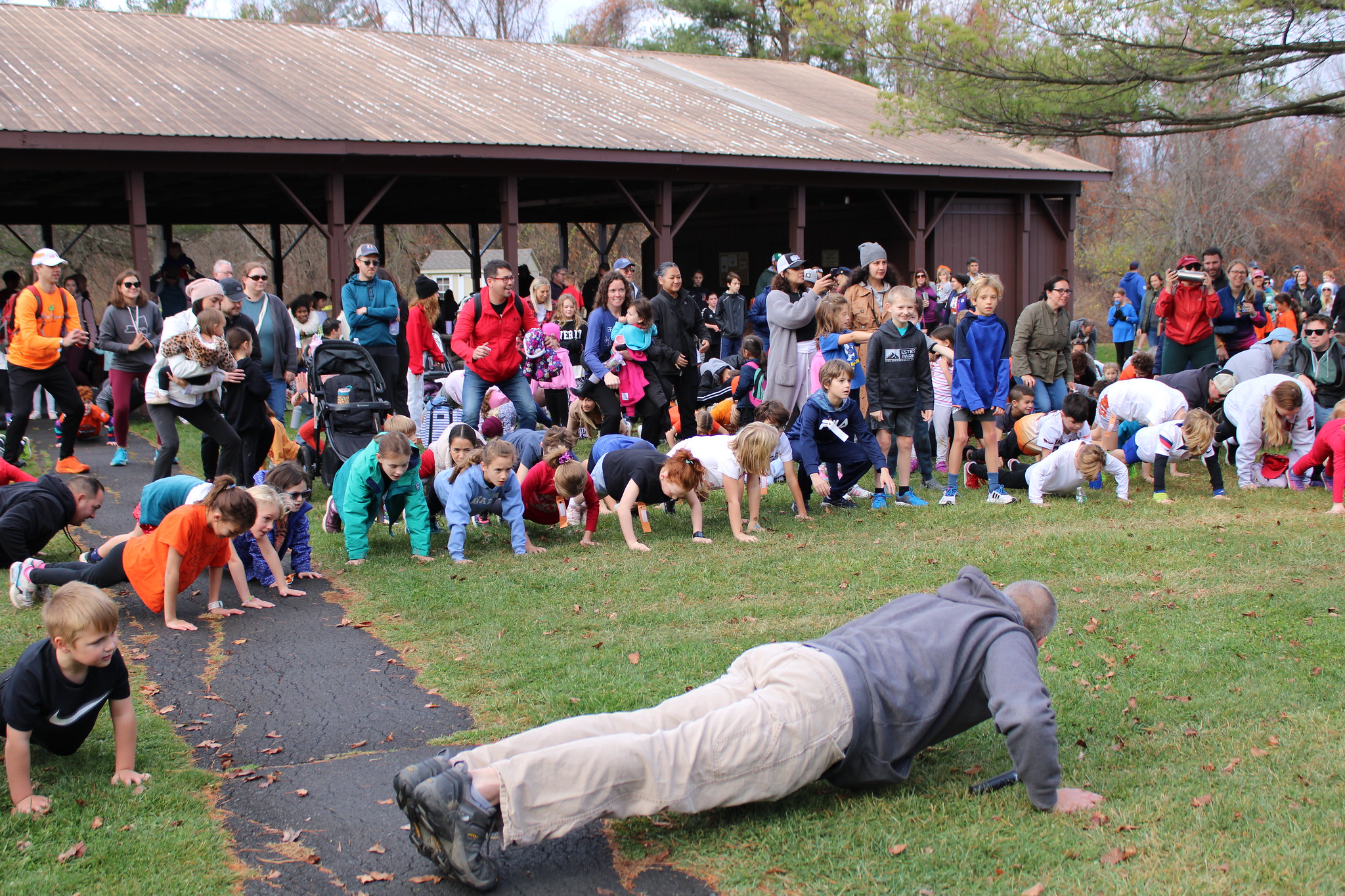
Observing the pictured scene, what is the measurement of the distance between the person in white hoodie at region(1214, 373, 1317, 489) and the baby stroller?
291 inches

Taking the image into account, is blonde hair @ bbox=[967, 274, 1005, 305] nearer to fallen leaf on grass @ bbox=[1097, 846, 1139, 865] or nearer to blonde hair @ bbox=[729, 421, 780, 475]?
blonde hair @ bbox=[729, 421, 780, 475]

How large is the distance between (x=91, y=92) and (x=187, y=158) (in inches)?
60.1

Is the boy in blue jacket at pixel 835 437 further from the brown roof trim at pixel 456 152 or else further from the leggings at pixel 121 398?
the brown roof trim at pixel 456 152

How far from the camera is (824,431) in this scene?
8.99m

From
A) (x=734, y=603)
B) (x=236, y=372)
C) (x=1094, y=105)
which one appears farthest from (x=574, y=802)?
(x=1094, y=105)

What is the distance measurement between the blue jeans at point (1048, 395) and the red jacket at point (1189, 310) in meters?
1.49

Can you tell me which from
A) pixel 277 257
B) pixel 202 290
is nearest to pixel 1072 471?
pixel 202 290

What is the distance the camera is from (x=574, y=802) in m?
3.27


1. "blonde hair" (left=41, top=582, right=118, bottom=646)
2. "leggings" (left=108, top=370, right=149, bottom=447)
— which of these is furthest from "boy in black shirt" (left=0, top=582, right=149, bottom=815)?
"leggings" (left=108, top=370, right=149, bottom=447)

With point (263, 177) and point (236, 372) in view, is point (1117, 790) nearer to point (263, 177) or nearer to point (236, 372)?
point (236, 372)

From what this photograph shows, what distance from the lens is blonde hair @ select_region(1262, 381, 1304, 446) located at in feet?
30.2

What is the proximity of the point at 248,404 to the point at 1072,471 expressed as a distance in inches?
268

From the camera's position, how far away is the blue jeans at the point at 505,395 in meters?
9.42

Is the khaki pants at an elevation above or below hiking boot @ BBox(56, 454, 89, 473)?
below
